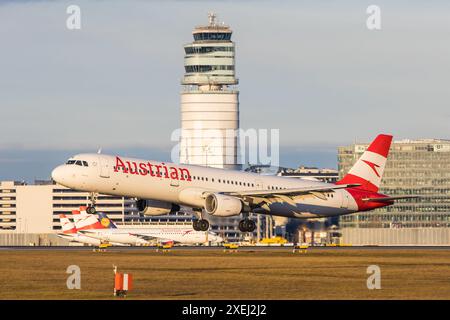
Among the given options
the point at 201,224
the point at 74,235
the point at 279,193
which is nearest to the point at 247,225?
the point at 279,193

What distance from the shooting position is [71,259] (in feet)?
316

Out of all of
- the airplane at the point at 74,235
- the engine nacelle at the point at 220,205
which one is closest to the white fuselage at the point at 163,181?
the engine nacelle at the point at 220,205

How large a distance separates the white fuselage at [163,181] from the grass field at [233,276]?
5.35m

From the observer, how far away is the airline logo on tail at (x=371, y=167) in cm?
11400

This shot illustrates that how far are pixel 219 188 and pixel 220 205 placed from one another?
9.30 ft

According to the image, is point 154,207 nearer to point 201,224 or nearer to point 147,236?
point 201,224

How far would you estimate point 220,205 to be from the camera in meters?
99.4

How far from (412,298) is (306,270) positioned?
2249 cm

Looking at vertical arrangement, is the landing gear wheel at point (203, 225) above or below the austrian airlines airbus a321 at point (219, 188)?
below

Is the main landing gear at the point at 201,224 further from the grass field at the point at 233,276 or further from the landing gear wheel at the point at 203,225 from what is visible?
the grass field at the point at 233,276

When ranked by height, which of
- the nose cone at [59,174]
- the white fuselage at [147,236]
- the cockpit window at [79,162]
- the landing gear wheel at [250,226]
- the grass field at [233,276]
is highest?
the cockpit window at [79,162]
